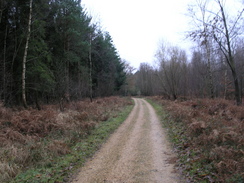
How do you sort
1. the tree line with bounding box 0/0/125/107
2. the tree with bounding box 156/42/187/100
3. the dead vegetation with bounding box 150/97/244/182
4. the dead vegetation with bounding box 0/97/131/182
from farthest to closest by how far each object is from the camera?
the tree with bounding box 156/42/187/100, the tree line with bounding box 0/0/125/107, the dead vegetation with bounding box 0/97/131/182, the dead vegetation with bounding box 150/97/244/182

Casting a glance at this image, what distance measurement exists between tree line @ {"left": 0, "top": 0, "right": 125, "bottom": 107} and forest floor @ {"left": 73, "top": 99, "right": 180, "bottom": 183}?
903 cm

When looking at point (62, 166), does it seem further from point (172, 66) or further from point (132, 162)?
point (172, 66)

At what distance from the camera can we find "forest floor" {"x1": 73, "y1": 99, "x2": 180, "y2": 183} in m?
4.52

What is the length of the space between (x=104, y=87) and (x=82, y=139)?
25.4 meters

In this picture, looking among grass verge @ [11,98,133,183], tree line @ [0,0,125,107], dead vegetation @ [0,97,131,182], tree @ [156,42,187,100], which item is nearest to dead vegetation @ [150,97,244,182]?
grass verge @ [11,98,133,183]

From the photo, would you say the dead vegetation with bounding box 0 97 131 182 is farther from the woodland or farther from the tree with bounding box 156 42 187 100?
the tree with bounding box 156 42 187 100

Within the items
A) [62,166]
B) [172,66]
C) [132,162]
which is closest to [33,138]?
[62,166]

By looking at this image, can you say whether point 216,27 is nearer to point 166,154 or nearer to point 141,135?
point 141,135

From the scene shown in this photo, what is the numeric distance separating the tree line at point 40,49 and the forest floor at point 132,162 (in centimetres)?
903

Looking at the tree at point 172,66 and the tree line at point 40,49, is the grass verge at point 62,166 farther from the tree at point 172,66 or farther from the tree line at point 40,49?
the tree at point 172,66

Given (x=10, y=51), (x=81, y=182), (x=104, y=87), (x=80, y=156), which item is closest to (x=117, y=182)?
(x=81, y=182)

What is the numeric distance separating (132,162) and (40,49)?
13.9 m

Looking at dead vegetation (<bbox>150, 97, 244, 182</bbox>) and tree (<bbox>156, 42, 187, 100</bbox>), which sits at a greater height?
tree (<bbox>156, 42, 187, 100</bbox>)

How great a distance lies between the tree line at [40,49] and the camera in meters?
13.6
